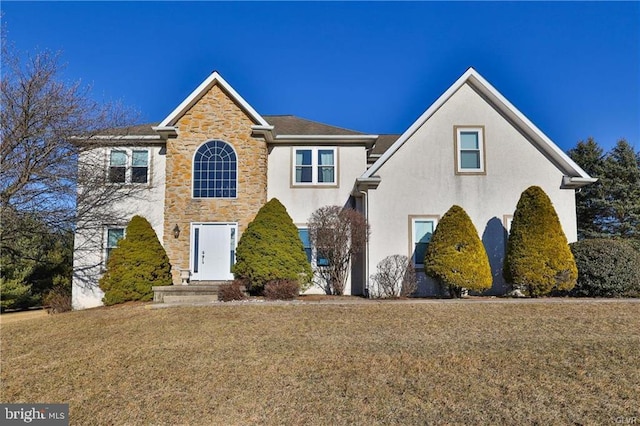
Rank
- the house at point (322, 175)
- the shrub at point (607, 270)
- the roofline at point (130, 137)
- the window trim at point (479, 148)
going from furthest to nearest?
1. the roofline at point (130, 137)
2. the window trim at point (479, 148)
3. the house at point (322, 175)
4. the shrub at point (607, 270)

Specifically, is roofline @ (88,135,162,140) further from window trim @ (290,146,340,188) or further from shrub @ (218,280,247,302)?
shrub @ (218,280,247,302)

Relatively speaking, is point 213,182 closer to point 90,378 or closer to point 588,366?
point 90,378

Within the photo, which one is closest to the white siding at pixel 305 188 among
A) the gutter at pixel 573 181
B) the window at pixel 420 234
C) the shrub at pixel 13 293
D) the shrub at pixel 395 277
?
the window at pixel 420 234

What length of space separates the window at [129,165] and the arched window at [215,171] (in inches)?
73.6

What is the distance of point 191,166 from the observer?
16.5m

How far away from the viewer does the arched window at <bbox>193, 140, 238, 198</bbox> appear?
16516 millimetres

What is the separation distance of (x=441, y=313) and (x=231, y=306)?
16.0 ft

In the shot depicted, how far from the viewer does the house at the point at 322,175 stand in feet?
49.5

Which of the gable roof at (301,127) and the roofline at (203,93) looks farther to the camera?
the gable roof at (301,127)

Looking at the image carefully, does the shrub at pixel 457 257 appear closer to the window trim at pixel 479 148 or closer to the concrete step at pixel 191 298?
the window trim at pixel 479 148

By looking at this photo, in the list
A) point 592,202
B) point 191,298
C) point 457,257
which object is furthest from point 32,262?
point 592,202

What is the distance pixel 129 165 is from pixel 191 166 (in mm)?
2276

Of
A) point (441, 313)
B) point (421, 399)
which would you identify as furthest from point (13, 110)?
point (421, 399)

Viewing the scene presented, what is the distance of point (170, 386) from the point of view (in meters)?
6.64
